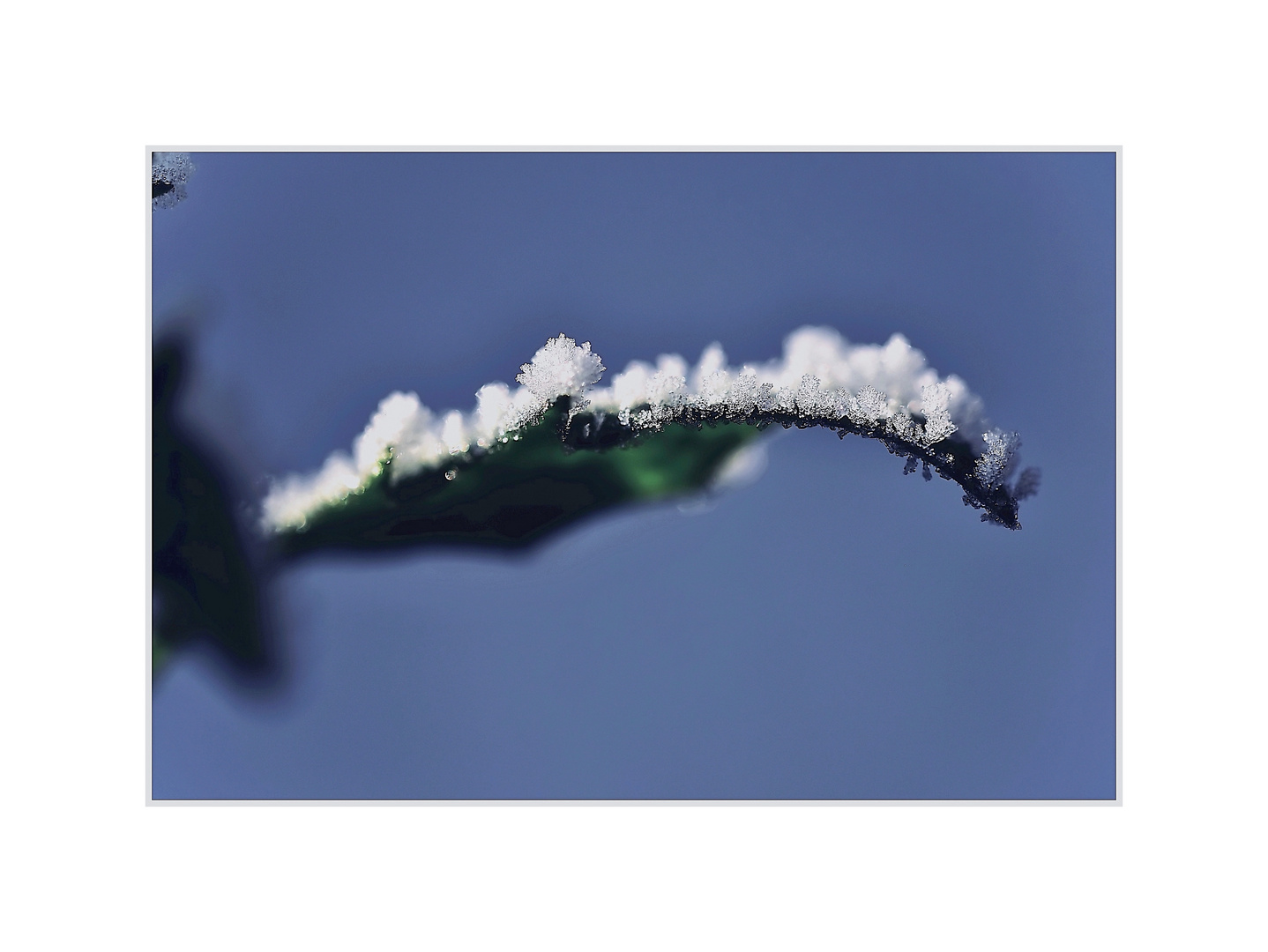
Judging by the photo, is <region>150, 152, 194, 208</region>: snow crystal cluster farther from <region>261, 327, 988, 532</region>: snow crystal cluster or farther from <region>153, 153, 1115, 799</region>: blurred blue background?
<region>261, 327, 988, 532</region>: snow crystal cluster

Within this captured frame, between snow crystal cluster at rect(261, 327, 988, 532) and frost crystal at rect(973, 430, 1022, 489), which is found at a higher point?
snow crystal cluster at rect(261, 327, 988, 532)

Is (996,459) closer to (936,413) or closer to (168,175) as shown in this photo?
(936,413)

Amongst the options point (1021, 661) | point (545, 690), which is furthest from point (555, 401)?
point (1021, 661)

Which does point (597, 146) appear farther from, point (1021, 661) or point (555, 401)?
point (1021, 661)

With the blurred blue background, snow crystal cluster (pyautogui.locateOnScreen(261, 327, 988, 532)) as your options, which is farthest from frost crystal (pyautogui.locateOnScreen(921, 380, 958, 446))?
the blurred blue background

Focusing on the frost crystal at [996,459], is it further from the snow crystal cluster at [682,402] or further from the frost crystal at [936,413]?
the frost crystal at [936,413]

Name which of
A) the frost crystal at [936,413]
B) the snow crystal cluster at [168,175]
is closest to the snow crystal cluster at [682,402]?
the frost crystal at [936,413]
